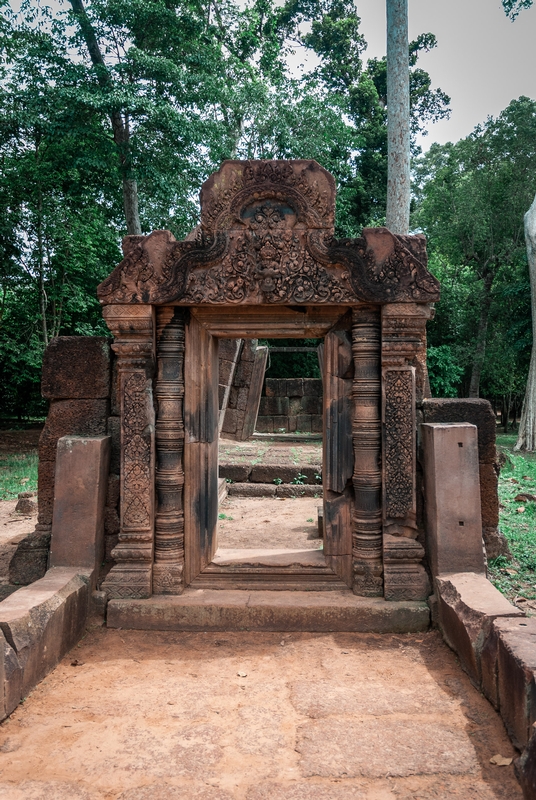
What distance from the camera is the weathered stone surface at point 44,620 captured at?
3.06 metres

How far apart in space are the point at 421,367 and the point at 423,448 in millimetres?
638

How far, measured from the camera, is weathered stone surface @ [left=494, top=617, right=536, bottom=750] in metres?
2.47

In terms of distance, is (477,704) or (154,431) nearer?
(477,704)

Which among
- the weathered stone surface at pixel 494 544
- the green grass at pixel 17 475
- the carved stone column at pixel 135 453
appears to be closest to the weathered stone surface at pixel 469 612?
the weathered stone surface at pixel 494 544

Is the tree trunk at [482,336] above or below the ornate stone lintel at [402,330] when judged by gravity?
above

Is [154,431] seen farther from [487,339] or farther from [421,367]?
[487,339]

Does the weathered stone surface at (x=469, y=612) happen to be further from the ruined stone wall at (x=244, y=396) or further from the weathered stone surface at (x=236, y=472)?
the ruined stone wall at (x=244, y=396)

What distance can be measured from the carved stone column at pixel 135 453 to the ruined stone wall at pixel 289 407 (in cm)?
1130

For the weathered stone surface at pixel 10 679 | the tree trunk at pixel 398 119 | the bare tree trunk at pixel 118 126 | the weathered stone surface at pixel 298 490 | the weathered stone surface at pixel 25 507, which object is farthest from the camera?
the bare tree trunk at pixel 118 126

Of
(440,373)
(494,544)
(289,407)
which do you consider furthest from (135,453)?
(440,373)

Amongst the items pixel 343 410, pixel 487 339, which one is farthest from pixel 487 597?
pixel 487 339

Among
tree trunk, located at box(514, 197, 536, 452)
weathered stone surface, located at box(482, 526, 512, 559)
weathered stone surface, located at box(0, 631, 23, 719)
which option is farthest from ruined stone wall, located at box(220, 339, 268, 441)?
weathered stone surface, located at box(0, 631, 23, 719)

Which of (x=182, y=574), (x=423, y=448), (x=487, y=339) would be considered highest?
(x=487, y=339)

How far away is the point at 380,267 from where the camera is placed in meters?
4.09
